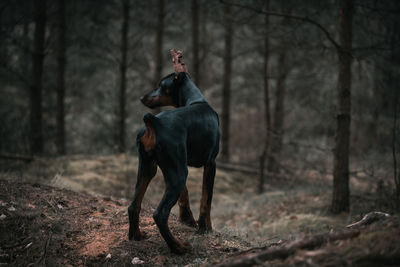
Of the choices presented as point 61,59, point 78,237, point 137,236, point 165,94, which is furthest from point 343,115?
point 61,59

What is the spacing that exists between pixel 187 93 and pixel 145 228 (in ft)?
6.63

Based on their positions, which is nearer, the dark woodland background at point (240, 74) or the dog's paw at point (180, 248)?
the dog's paw at point (180, 248)

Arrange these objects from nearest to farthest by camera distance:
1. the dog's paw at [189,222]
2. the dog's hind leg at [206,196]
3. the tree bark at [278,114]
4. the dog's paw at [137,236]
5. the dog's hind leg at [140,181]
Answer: the dog's hind leg at [140,181], the dog's paw at [137,236], the dog's hind leg at [206,196], the dog's paw at [189,222], the tree bark at [278,114]

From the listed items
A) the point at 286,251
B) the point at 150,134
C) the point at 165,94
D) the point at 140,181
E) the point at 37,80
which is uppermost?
the point at 37,80

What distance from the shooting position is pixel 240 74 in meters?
15.7

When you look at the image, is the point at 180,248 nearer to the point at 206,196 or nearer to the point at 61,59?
the point at 206,196

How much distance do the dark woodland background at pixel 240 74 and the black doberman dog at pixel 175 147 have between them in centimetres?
307

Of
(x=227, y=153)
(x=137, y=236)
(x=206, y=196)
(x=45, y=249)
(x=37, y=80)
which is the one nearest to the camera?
(x=45, y=249)

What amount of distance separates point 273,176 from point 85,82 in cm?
1563

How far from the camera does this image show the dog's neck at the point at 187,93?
4.57 m

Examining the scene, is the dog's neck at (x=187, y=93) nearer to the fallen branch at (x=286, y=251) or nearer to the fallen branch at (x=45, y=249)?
the fallen branch at (x=286, y=251)

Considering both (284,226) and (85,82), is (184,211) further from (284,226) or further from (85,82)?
(85,82)

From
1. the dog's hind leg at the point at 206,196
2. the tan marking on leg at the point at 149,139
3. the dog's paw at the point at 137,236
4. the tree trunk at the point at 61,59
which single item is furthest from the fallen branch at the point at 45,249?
the tree trunk at the point at 61,59

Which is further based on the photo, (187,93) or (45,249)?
(187,93)
